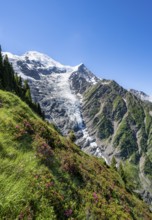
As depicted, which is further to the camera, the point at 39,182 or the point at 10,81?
the point at 10,81

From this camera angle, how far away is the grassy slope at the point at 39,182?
13.4 meters

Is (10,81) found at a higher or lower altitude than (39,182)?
lower

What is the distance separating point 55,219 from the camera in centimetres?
1377

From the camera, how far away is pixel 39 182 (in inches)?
592

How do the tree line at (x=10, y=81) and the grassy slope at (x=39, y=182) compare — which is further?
the tree line at (x=10, y=81)

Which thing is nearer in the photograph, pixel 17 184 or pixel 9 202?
pixel 9 202

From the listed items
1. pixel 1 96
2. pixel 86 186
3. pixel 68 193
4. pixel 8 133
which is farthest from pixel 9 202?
pixel 1 96

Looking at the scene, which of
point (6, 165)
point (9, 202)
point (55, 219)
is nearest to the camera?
point (9, 202)

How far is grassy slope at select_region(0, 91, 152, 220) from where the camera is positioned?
13.4 meters

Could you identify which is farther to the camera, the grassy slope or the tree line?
the tree line

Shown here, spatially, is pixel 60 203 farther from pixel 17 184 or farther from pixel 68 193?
pixel 17 184

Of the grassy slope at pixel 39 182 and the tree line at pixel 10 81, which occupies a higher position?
the grassy slope at pixel 39 182

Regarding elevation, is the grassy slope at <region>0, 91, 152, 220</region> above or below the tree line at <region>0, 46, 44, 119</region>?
above

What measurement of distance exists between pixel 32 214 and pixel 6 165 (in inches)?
137
